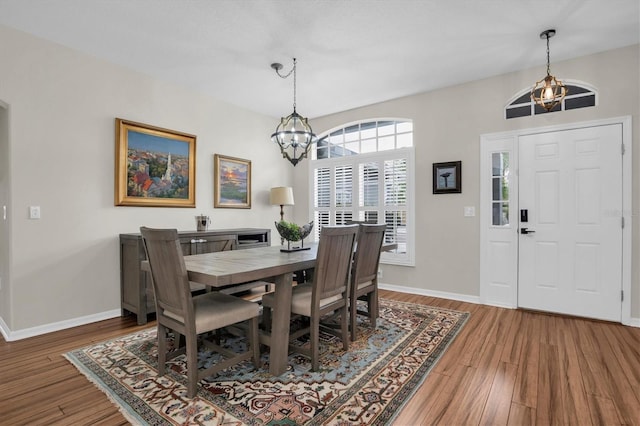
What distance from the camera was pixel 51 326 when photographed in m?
3.05

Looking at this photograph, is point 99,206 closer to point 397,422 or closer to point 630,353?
point 397,422

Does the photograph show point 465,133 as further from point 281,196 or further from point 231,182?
point 231,182

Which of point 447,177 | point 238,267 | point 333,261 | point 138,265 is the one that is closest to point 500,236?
point 447,177

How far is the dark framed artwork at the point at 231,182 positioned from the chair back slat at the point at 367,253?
2.55 metres

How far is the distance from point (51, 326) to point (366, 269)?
3012 mm

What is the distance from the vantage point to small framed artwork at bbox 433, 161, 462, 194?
4129mm

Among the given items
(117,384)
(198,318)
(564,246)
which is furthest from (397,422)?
(564,246)

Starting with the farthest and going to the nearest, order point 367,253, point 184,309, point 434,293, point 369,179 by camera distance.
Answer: point 369,179, point 434,293, point 367,253, point 184,309

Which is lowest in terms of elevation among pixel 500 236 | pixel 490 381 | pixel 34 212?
pixel 490 381

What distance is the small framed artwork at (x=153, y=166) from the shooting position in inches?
139

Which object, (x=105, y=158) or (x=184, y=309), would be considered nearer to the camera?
(x=184, y=309)

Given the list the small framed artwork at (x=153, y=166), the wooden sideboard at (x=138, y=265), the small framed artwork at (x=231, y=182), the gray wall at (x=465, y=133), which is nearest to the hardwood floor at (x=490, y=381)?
the wooden sideboard at (x=138, y=265)

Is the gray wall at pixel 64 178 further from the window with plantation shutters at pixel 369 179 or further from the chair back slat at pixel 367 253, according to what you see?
the chair back slat at pixel 367 253

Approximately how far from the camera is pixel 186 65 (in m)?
3.56
